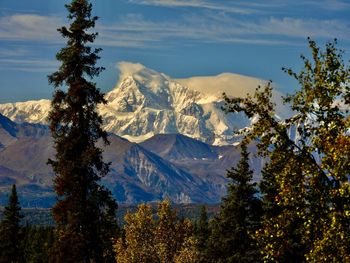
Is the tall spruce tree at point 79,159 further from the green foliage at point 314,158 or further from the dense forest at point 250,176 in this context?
the green foliage at point 314,158

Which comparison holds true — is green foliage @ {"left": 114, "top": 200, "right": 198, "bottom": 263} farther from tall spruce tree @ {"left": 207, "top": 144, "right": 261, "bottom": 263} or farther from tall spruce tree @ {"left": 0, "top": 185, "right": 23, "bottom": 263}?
tall spruce tree @ {"left": 207, "top": 144, "right": 261, "bottom": 263}

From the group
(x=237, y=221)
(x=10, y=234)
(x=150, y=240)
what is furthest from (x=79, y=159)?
(x=10, y=234)

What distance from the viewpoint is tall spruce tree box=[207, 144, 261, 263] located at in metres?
47.9

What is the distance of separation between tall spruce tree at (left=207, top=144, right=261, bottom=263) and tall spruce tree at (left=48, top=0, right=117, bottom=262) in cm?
1214

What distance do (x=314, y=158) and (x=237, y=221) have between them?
79.0 feet

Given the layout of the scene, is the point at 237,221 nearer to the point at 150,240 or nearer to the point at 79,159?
the point at 79,159

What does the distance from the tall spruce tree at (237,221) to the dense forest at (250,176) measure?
7 centimetres

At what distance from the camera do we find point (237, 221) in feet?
159

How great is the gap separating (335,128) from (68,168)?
17.4 m

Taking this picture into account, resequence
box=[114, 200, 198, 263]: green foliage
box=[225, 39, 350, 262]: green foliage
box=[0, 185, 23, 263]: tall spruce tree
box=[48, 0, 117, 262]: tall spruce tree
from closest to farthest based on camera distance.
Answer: box=[225, 39, 350, 262]: green foliage
box=[48, 0, 117, 262]: tall spruce tree
box=[114, 200, 198, 263]: green foliage
box=[0, 185, 23, 263]: tall spruce tree

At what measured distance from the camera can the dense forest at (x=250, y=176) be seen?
24.3 m

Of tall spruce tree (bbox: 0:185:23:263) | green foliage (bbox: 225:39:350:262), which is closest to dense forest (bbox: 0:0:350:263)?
green foliage (bbox: 225:39:350:262)

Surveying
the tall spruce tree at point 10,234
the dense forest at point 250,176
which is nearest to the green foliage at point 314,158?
the dense forest at point 250,176

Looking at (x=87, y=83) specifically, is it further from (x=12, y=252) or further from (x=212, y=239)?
(x=12, y=252)
